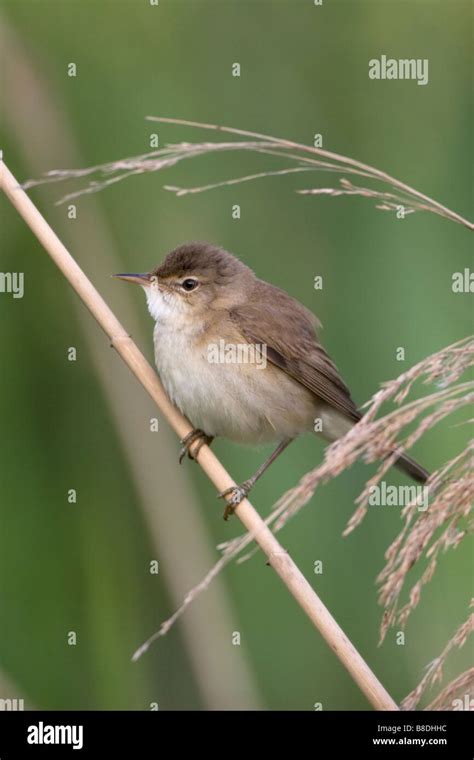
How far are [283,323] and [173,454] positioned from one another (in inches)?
26.4

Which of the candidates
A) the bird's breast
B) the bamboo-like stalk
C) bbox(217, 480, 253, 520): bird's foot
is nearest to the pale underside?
the bird's breast

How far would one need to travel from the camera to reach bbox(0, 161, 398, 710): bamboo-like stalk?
2.22m

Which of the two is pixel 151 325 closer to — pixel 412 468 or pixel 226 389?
pixel 226 389

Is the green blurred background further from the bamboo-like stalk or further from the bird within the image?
the bamboo-like stalk

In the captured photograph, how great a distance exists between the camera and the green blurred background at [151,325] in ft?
10.6

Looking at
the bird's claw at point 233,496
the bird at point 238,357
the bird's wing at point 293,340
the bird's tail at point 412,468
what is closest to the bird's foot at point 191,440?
the bird at point 238,357

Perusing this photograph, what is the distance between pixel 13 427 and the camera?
3.50m

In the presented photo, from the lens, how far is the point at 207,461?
292 centimetres

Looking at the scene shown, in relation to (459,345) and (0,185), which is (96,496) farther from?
(459,345)

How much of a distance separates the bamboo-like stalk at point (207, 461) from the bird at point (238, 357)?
0.55 ft

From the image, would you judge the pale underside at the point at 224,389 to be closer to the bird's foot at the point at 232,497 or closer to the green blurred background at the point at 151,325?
the green blurred background at the point at 151,325

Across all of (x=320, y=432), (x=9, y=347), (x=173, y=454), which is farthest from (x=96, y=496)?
(x=320, y=432)

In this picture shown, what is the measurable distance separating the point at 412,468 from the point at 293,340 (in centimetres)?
70

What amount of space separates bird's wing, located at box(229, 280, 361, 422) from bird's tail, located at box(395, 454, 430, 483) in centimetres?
30
